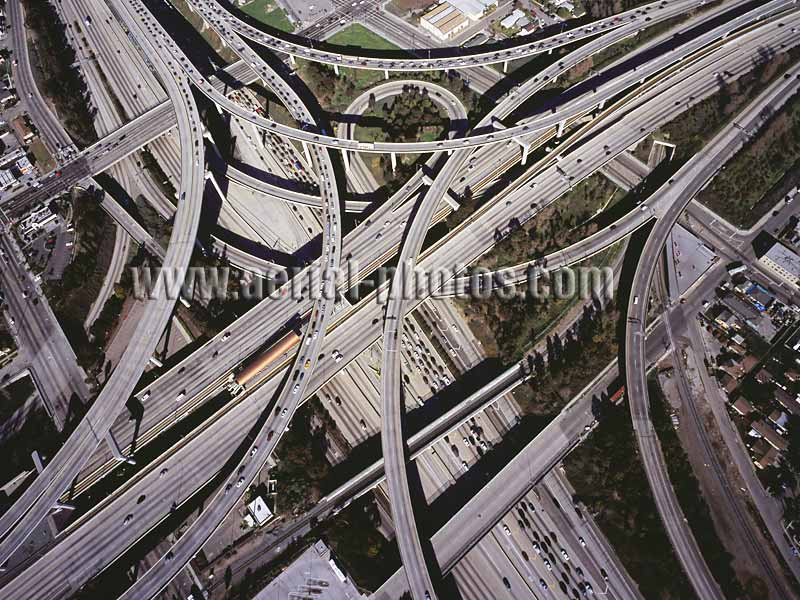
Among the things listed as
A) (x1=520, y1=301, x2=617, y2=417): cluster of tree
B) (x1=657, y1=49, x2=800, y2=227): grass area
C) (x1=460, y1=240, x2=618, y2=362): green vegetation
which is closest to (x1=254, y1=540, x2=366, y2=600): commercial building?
(x1=520, y1=301, x2=617, y2=417): cluster of tree

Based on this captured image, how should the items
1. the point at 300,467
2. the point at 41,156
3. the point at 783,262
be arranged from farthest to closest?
the point at 41,156, the point at 783,262, the point at 300,467

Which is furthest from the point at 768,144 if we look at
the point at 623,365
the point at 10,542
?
the point at 10,542

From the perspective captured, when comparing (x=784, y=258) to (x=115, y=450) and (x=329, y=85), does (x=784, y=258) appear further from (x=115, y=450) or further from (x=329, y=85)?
(x=115, y=450)

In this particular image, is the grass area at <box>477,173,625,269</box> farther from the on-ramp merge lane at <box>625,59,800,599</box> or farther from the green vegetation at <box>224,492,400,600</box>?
the green vegetation at <box>224,492,400,600</box>

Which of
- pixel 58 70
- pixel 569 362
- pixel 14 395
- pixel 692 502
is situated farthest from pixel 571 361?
pixel 58 70

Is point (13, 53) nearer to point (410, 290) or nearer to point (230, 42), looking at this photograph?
point (230, 42)

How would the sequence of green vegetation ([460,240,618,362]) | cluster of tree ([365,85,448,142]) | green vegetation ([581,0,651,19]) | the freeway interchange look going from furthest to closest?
green vegetation ([581,0,651,19]) → cluster of tree ([365,85,448,142]) → green vegetation ([460,240,618,362]) → the freeway interchange
